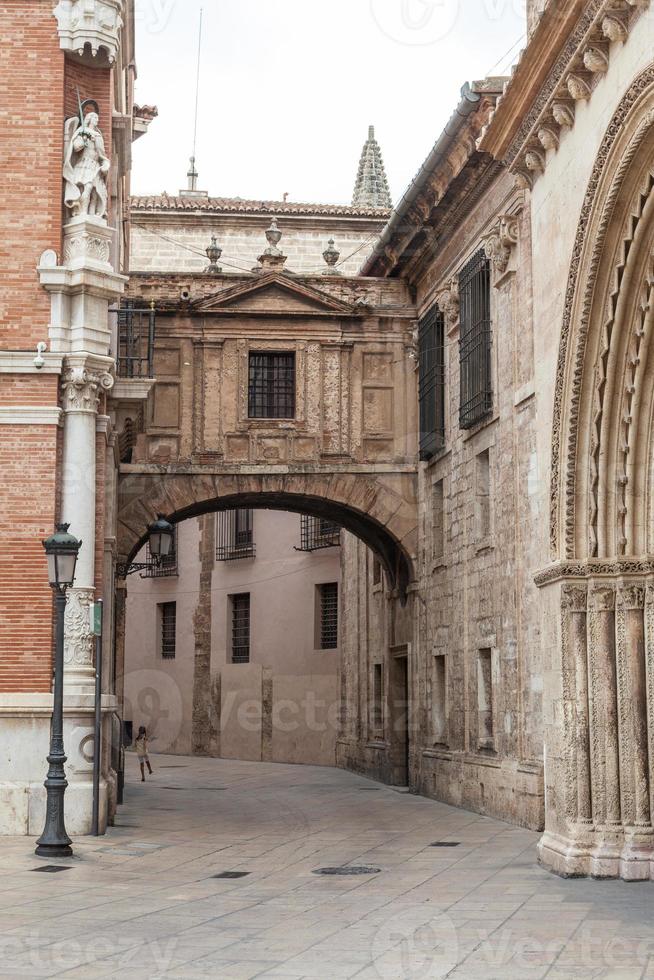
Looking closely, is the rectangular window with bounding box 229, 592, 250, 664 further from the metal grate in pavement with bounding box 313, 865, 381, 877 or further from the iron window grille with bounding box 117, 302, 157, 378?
the metal grate in pavement with bounding box 313, 865, 381, 877

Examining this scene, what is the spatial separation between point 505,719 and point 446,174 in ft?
28.2

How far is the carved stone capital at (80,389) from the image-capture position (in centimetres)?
1702

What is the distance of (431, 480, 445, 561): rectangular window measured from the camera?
24.1 m

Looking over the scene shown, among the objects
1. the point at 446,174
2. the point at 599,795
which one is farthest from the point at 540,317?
the point at 446,174

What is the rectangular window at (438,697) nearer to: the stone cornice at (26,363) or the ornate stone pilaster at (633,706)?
the stone cornice at (26,363)

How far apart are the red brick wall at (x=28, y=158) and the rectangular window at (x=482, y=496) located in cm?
741

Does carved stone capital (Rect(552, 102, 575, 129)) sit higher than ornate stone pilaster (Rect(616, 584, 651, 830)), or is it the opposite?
carved stone capital (Rect(552, 102, 575, 129))

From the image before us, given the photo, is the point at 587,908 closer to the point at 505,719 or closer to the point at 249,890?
the point at 249,890

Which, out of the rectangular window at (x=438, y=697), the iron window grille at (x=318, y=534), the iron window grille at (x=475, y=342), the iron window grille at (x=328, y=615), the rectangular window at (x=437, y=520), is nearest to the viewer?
the iron window grille at (x=475, y=342)

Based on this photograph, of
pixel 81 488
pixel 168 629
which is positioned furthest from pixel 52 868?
pixel 168 629

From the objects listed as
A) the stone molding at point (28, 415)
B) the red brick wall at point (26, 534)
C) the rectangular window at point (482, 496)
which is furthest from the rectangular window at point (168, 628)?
the stone molding at point (28, 415)

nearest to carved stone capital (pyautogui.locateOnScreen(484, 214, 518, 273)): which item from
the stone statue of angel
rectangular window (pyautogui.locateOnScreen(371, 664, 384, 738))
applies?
the stone statue of angel

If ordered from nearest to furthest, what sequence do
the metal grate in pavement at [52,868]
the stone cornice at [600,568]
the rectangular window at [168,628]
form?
the stone cornice at [600,568] < the metal grate in pavement at [52,868] < the rectangular window at [168,628]

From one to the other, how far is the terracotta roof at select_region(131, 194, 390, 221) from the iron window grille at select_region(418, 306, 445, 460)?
1146 centimetres
